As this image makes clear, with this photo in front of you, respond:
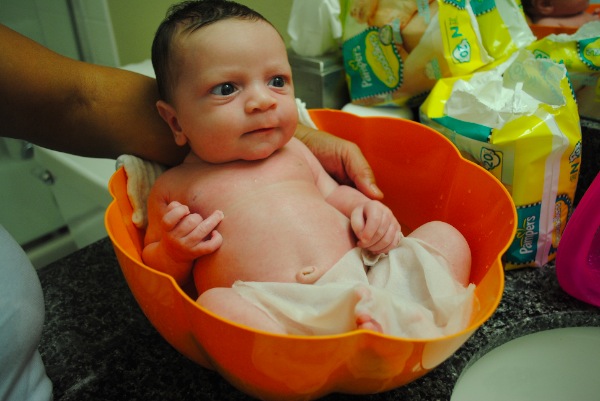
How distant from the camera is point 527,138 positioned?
2.08 feet

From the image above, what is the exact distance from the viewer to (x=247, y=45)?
0.59 meters

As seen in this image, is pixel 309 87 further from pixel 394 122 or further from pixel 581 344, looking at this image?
pixel 581 344

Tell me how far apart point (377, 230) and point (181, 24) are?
0.35 m

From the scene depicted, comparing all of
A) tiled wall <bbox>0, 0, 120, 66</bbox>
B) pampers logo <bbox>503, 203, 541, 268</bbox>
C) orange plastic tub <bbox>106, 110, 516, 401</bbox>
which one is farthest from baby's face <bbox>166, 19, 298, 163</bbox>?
tiled wall <bbox>0, 0, 120, 66</bbox>

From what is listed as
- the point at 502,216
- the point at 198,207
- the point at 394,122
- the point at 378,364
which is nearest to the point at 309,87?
the point at 394,122

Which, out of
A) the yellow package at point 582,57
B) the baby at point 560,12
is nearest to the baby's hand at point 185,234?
the yellow package at point 582,57

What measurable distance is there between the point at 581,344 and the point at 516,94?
1.18ft

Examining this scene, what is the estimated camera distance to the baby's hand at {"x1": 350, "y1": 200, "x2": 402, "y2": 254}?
591 millimetres

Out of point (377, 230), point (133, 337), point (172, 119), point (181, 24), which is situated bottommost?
point (133, 337)

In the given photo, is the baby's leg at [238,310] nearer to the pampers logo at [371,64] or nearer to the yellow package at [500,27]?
the pampers logo at [371,64]

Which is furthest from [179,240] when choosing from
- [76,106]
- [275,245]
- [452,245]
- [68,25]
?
[68,25]

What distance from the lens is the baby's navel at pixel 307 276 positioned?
0.55m

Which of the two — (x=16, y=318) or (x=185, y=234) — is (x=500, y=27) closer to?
(x=185, y=234)

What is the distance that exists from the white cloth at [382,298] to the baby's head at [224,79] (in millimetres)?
186
